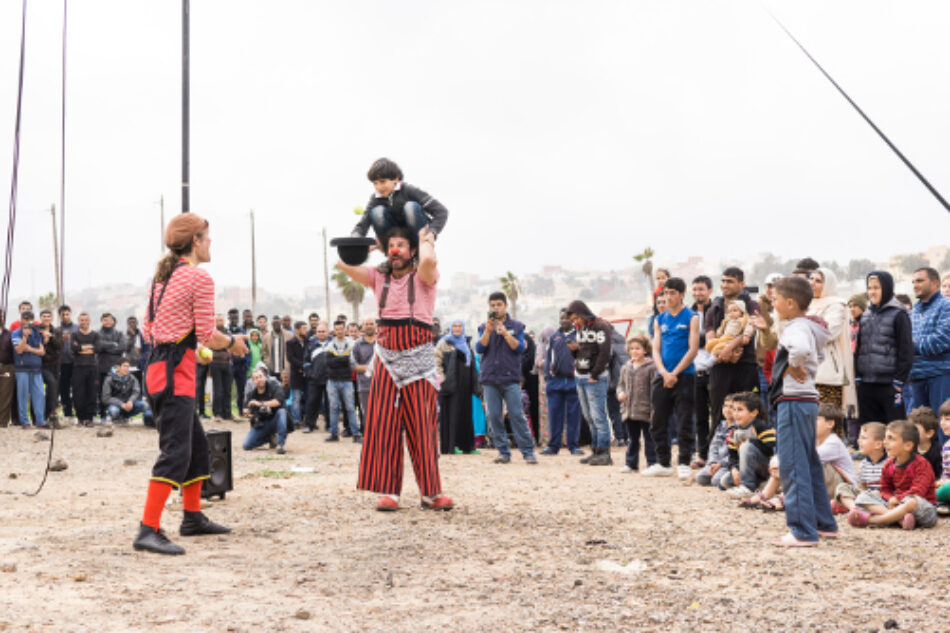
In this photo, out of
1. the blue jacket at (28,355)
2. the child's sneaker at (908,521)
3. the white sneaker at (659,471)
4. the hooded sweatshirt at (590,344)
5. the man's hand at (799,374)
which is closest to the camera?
the man's hand at (799,374)

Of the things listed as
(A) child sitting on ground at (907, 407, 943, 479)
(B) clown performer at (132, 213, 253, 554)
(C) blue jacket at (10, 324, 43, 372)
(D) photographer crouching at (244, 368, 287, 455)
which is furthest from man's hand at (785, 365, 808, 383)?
(C) blue jacket at (10, 324, 43, 372)

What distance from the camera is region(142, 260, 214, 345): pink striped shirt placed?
5.23 meters

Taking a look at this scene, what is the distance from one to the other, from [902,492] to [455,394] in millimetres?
7141

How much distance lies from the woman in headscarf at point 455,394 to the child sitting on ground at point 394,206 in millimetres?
6195

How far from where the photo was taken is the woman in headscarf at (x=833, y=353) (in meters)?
7.50

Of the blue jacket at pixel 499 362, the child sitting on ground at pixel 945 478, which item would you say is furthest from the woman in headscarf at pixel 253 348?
the child sitting on ground at pixel 945 478

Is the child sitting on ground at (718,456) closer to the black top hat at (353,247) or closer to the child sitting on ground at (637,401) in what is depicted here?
the child sitting on ground at (637,401)

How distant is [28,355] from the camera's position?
15.8 metres

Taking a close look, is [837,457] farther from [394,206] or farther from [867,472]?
[394,206]

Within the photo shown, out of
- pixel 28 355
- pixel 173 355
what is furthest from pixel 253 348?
pixel 173 355

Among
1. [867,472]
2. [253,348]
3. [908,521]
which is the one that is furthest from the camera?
[253,348]

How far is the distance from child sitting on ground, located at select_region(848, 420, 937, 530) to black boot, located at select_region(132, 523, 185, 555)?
4523mm

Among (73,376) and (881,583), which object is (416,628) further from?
(73,376)

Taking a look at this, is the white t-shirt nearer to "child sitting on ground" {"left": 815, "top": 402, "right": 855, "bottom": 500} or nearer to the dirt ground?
"child sitting on ground" {"left": 815, "top": 402, "right": 855, "bottom": 500}
